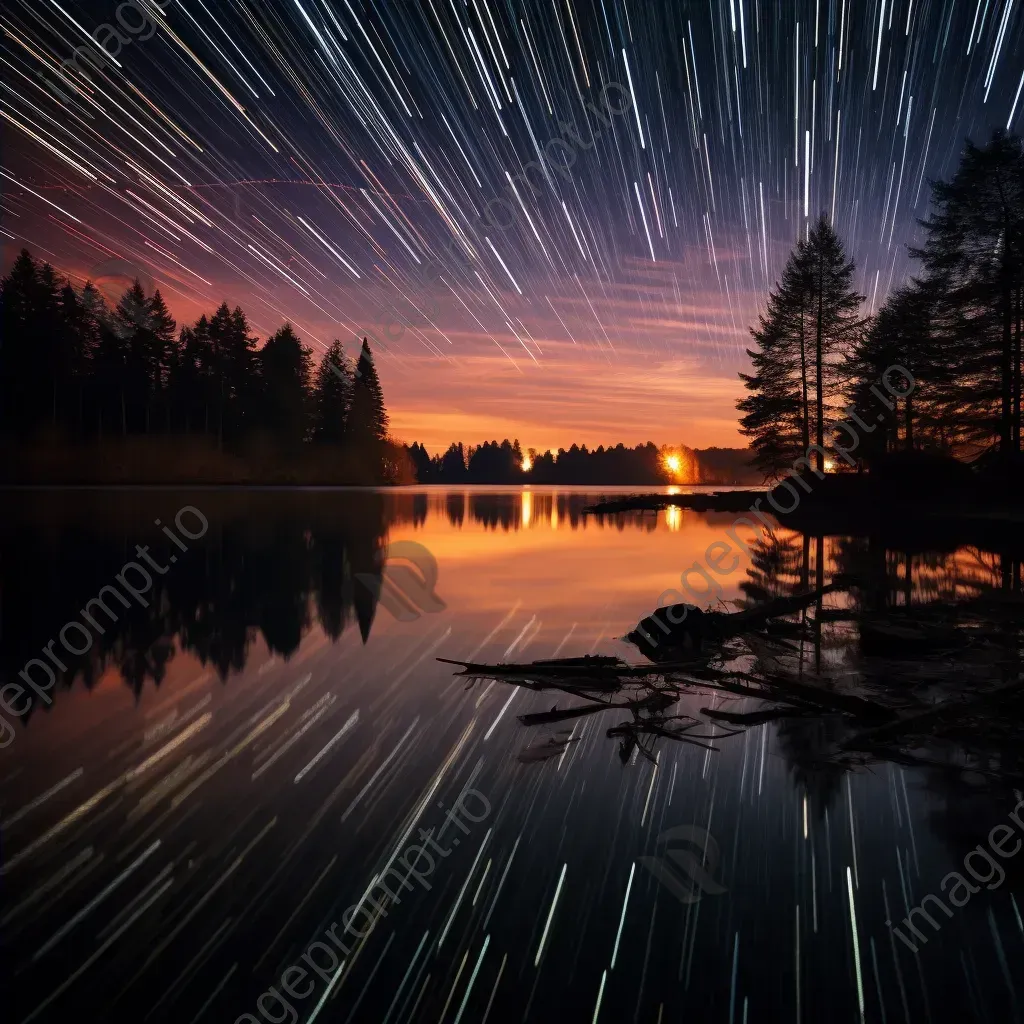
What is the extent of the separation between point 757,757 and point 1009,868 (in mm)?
1286

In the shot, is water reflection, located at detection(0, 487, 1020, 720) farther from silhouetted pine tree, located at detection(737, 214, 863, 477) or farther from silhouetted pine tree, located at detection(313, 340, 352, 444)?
silhouetted pine tree, located at detection(313, 340, 352, 444)

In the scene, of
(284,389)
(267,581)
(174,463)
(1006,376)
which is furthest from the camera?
(284,389)

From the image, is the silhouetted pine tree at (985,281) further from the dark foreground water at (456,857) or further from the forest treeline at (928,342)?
the dark foreground water at (456,857)

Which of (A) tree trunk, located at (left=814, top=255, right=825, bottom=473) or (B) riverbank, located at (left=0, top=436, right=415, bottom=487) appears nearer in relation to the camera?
(A) tree trunk, located at (left=814, top=255, right=825, bottom=473)

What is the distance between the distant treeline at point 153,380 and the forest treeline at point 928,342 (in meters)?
50.6

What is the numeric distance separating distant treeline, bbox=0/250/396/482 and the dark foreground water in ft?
193

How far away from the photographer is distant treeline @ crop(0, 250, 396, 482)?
5203 centimetres

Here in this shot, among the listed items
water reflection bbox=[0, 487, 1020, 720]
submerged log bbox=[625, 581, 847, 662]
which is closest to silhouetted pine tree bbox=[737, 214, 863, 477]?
water reflection bbox=[0, 487, 1020, 720]

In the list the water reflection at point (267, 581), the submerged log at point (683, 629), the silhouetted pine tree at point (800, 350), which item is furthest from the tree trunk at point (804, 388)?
the submerged log at point (683, 629)

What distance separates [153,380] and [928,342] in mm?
65238

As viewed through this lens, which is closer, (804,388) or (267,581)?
(267,581)

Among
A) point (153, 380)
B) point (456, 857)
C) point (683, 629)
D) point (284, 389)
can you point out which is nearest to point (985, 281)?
point (683, 629)

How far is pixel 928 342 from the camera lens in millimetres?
27203

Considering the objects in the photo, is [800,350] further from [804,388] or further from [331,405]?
[331,405]
